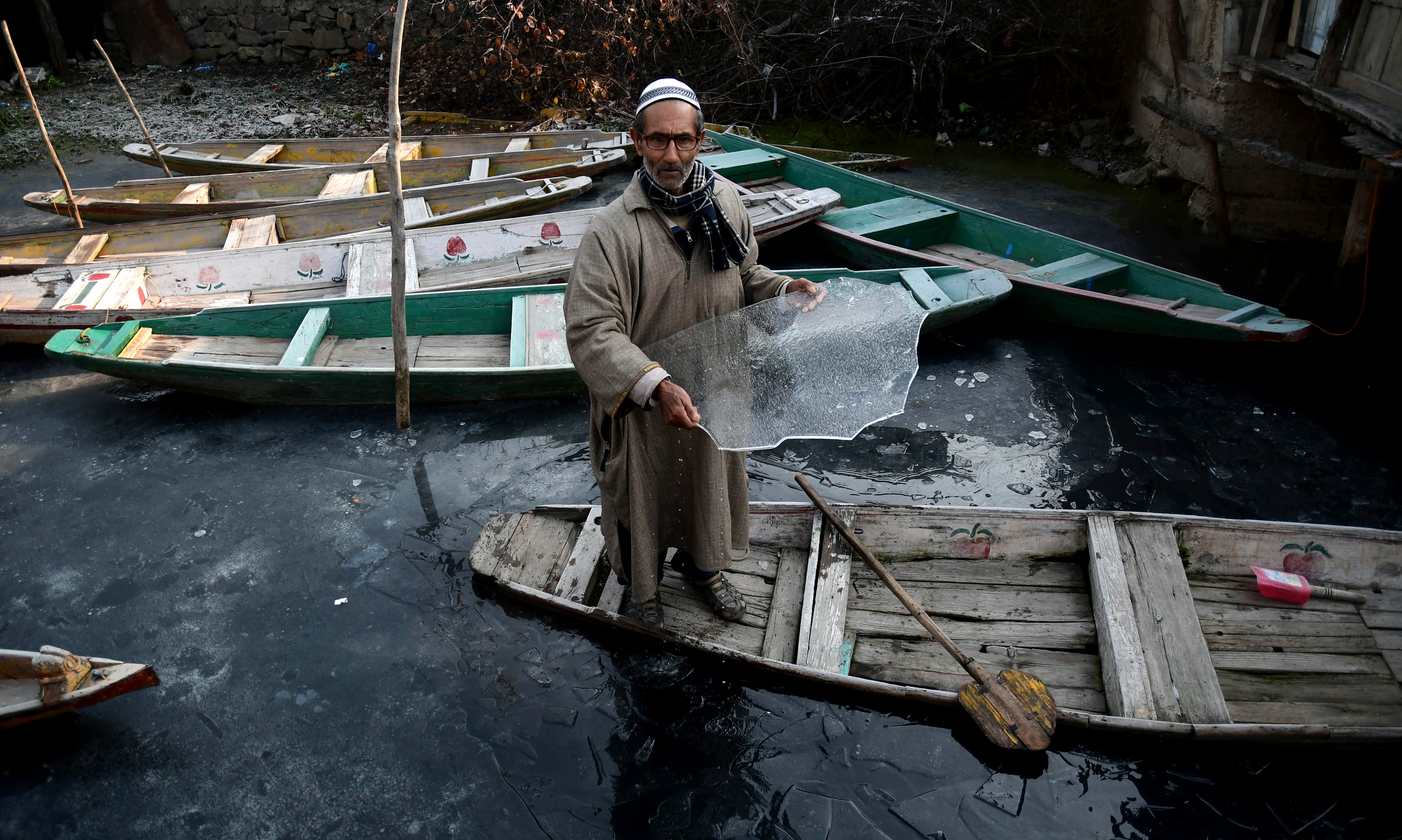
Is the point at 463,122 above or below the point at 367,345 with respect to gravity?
above

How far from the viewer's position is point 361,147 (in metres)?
8.44

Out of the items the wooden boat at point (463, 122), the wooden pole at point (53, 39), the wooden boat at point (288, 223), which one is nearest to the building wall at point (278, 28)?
the wooden pole at point (53, 39)

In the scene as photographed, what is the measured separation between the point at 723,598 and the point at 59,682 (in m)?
2.38

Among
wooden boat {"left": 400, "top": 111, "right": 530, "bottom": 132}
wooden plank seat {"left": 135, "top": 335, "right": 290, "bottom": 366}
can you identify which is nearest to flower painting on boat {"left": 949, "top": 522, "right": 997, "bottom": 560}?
wooden plank seat {"left": 135, "top": 335, "right": 290, "bottom": 366}

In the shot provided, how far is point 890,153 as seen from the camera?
9.20 meters

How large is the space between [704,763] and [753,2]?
9771 mm

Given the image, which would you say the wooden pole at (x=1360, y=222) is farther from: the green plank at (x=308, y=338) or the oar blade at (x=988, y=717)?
the green plank at (x=308, y=338)

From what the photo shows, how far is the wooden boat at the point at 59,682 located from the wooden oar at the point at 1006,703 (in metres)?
2.78

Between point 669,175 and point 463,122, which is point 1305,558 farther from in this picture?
point 463,122

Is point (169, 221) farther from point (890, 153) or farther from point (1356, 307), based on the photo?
point (1356, 307)

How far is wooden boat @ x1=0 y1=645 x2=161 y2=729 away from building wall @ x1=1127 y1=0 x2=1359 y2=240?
771 cm

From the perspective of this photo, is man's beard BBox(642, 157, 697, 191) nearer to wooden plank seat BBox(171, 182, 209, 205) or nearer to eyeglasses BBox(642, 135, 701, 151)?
eyeglasses BBox(642, 135, 701, 151)

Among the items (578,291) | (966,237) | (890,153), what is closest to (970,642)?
(578,291)

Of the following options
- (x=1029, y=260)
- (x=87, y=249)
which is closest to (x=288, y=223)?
(x=87, y=249)
